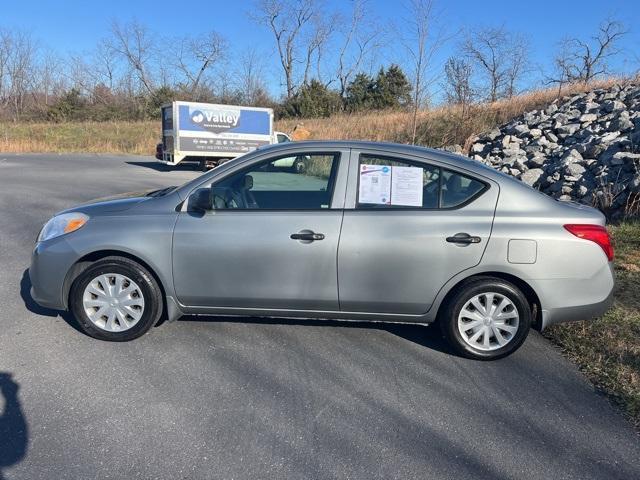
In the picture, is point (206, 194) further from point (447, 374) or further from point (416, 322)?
point (447, 374)

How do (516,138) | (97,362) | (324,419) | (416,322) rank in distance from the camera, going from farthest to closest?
(516,138) → (416,322) → (97,362) → (324,419)

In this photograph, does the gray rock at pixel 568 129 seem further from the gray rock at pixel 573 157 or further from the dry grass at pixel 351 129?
the dry grass at pixel 351 129

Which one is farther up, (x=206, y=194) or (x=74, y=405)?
(x=206, y=194)

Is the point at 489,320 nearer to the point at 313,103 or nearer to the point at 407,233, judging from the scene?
the point at 407,233

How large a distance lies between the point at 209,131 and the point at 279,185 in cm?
1799

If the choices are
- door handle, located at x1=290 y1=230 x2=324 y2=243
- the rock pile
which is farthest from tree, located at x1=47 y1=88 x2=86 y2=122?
door handle, located at x1=290 y1=230 x2=324 y2=243

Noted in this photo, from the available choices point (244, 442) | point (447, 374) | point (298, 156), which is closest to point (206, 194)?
point (298, 156)

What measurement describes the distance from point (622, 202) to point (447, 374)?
24.8 ft

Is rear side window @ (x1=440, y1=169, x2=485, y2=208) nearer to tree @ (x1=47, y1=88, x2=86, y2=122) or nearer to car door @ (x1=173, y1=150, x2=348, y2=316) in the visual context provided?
car door @ (x1=173, y1=150, x2=348, y2=316)

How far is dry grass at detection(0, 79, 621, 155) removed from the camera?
1901 centimetres

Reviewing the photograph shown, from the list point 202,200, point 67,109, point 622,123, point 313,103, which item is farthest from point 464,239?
point 67,109

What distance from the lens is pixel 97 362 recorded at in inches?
146

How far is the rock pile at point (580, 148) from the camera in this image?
33.2 ft

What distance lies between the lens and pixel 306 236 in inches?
152
